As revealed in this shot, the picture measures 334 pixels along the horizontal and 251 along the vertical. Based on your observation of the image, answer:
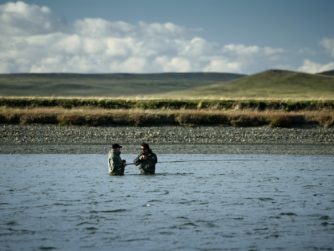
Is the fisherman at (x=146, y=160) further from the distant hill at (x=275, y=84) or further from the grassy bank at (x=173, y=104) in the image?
the distant hill at (x=275, y=84)

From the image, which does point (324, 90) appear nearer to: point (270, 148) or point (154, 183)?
point (270, 148)

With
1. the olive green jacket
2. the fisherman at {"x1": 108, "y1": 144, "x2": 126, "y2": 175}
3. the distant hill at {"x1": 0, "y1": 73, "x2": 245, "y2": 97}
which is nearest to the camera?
the fisherman at {"x1": 108, "y1": 144, "x2": 126, "y2": 175}

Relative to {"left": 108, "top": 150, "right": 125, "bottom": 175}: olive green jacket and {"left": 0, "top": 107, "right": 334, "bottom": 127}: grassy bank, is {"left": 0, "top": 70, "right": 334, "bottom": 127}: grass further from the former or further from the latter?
{"left": 108, "top": 150, "right": 125, "bottom": 175}: olive green jacket

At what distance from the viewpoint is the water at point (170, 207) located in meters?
12.4

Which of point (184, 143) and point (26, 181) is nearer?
point (26, 181)

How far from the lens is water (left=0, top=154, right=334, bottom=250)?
40.7 feet

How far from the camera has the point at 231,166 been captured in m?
25.0

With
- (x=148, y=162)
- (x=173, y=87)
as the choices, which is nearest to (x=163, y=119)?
(x=148, y=162)

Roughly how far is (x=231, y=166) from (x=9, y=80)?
161921 millimetres

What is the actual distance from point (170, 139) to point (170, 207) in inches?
728

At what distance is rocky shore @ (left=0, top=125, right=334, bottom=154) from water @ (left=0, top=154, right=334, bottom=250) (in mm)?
5521

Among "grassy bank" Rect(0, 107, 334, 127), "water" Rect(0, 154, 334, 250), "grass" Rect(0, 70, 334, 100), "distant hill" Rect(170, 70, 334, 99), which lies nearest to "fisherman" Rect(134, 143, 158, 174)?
"water" Rect(0, 154, 334, 250)

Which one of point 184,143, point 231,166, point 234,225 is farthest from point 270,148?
point 234,225

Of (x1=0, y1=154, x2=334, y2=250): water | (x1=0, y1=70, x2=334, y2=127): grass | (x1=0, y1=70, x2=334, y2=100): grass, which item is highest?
(x1=0, y1=70, x2=334, y2=100): grass
